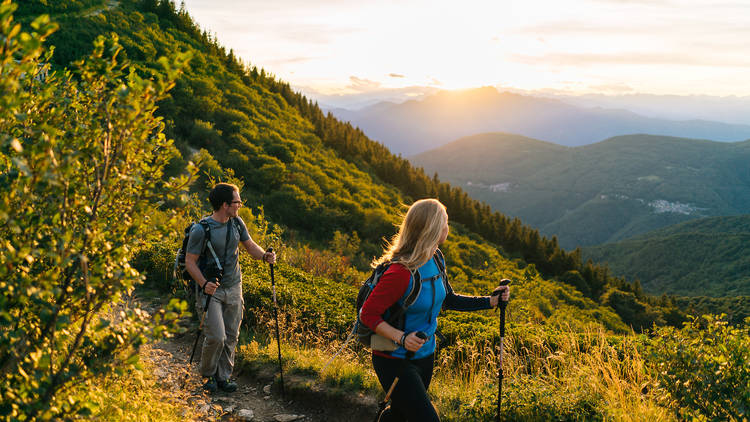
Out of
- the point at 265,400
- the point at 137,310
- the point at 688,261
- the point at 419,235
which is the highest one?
the point at 419,235

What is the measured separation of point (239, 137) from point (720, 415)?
2844 cm

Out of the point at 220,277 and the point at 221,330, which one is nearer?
the point at 220,277

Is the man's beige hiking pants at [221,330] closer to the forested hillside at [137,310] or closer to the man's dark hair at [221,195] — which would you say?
the forested hillside at [137,310]

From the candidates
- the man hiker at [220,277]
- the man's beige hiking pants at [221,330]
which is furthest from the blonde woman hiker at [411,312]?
the man's beige hiking pants at [221,330]

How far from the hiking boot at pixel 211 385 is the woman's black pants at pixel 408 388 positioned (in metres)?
2.98

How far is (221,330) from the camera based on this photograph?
17.6 feet

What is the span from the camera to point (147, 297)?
855cm

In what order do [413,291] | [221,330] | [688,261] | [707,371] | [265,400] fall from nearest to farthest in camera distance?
[413,291]
[707,371]
[221,330]
[265,400]
[688,261]

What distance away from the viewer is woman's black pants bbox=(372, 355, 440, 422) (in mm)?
3180

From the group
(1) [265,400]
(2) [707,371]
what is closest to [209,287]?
(1) [265,400]

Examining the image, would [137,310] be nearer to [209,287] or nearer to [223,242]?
[209,287]

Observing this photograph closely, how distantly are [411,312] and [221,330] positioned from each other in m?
3.01

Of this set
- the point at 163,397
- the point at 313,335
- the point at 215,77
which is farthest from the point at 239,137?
the point at 163,397

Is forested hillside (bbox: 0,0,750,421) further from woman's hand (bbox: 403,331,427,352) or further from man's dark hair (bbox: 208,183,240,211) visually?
woman's hand (bbox: 403,331,427,352)
